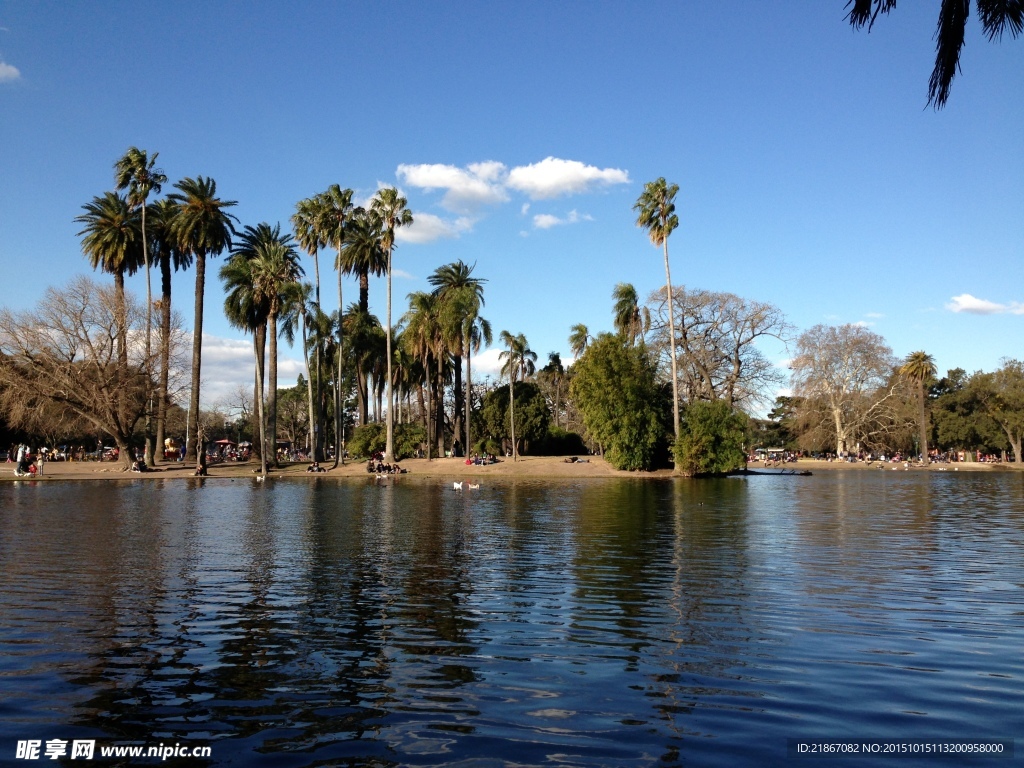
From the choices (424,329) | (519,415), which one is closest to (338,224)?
(424,329)

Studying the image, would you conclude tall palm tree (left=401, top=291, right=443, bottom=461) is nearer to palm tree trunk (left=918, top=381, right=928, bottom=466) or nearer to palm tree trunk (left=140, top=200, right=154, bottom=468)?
palm tree trunk (left=140, top=200, right=154, bottom=468)

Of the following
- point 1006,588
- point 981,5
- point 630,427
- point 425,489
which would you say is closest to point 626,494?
point 425,489

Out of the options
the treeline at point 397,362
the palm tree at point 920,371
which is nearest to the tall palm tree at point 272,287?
the treeline at point 397,362

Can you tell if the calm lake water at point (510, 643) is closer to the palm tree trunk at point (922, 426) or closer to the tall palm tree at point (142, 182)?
the tall palm tree at point (142, 182)

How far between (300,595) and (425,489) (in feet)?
112

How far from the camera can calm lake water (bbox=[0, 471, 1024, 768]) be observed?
286 inches

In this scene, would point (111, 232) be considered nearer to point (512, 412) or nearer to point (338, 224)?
point (338, 224)

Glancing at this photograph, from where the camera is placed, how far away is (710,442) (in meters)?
60.7

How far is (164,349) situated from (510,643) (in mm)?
63738

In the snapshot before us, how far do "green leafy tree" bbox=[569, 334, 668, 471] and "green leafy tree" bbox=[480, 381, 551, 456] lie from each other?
41.4 feet

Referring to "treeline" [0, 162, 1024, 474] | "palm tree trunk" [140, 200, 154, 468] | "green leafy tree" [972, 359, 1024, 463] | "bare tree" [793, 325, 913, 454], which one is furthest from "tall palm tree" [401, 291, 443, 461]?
"green leafy tree" [972, 359, 1024, 463]

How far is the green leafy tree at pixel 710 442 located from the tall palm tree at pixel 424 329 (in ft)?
82.5

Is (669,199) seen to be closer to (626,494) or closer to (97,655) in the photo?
(626,494)

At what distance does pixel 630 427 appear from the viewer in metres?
61.9
